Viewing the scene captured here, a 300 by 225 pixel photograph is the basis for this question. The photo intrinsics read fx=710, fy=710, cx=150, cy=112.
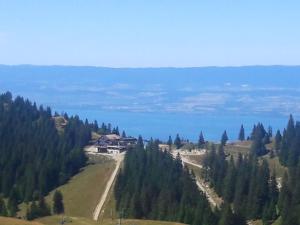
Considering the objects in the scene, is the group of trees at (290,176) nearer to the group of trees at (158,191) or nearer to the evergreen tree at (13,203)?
the group of trees at (158,191)

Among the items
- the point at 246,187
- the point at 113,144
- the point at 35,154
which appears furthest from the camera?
the point at 113,144

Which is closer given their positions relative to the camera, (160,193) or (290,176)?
(160,193)

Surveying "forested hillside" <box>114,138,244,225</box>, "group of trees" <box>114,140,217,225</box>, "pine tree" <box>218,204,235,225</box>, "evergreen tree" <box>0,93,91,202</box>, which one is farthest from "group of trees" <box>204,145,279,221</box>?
"evergreen tree" <box>0,93,91,202</box>

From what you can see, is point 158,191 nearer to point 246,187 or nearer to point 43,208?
point 246,187

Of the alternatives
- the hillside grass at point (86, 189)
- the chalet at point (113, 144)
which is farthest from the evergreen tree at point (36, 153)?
the chalet at point (113, 144)

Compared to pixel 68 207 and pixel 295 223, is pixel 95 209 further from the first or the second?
pixel 295 223

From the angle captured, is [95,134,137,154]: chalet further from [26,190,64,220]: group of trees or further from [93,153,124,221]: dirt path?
[26,190,64,220]: group of trees

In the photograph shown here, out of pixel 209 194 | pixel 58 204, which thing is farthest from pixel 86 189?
pixel 209 194
